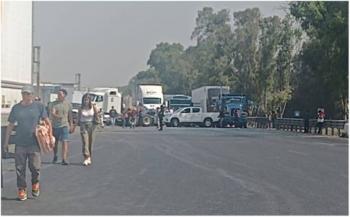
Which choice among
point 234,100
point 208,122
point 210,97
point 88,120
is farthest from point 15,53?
point 210,97

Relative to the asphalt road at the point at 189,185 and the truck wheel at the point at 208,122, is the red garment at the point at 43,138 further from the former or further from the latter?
the truck wheel at the point at 208,122

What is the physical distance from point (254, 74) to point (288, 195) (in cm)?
6167

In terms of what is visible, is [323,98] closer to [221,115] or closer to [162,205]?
[221,115]

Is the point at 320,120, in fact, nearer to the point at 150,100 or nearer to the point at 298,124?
the point at 298,124

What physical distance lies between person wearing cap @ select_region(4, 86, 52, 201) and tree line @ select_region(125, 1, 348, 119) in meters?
25.9

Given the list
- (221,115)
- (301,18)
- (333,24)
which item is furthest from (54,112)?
(221,115)

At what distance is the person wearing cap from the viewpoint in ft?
38.0

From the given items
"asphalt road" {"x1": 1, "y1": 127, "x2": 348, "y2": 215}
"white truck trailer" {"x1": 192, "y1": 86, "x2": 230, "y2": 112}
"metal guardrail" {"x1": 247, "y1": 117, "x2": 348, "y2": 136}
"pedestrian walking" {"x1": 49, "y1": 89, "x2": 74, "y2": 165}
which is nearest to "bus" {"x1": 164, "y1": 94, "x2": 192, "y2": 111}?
"white truck trailer" {"x1": 192, "y1": 86, "x2": 230, "y2": 112}

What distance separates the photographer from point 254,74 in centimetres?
7381

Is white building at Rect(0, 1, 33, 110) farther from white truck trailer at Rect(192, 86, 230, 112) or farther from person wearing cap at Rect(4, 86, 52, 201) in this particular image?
white truck trailer at Rect(192, 86, 230, 112)

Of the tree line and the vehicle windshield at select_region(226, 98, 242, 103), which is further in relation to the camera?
the vehicle windshield at select_region(226, 98, 242, 103)

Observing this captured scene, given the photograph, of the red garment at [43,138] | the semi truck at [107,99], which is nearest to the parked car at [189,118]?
the semi truck at [107,99]

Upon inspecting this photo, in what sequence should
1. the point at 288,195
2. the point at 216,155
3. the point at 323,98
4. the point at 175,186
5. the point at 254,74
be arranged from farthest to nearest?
the point at 254,74, the point at 323,98, the point at 216,155, the point at 175,186, the point at 288,195

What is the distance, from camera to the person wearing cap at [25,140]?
1157 cm
